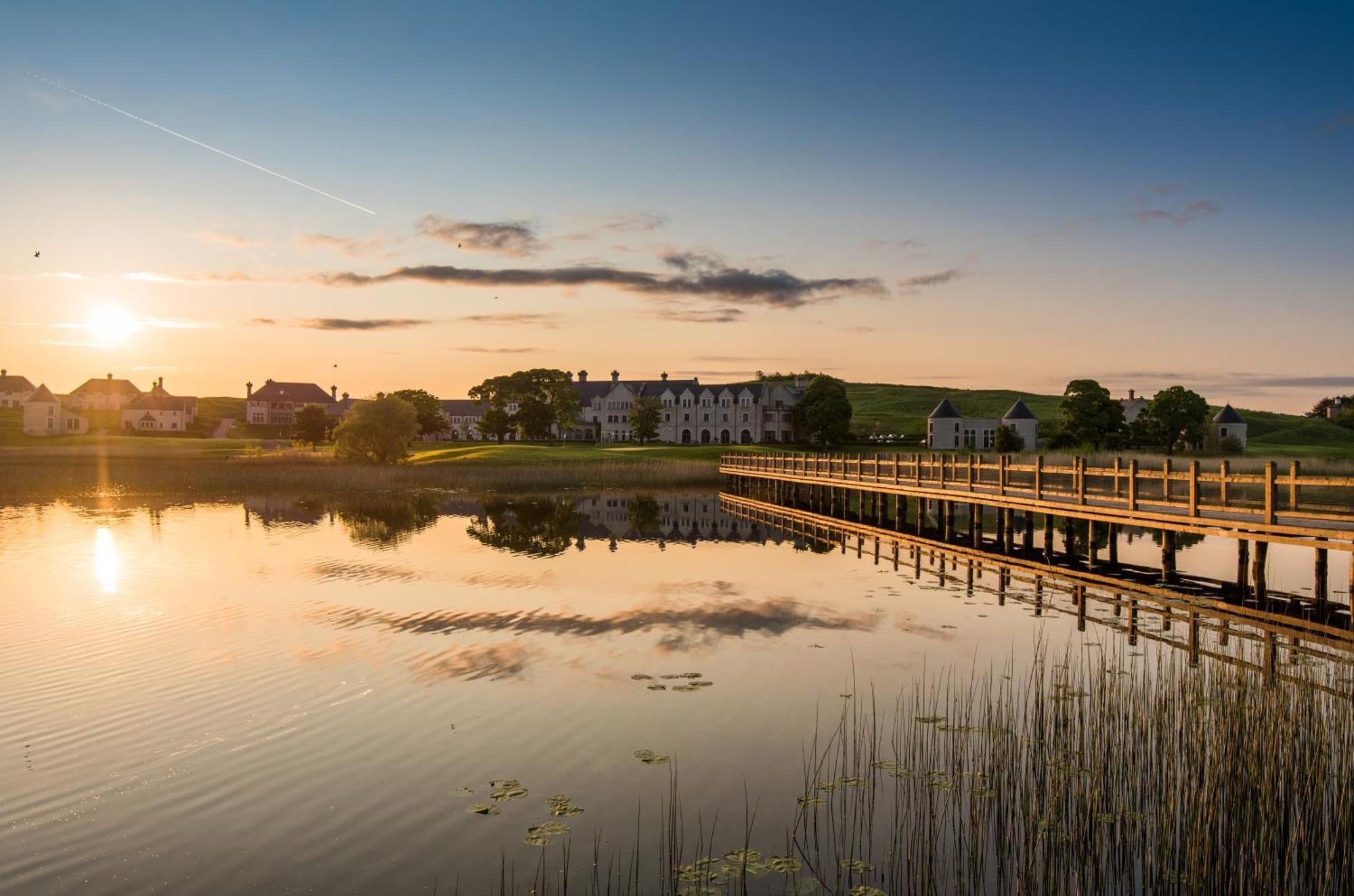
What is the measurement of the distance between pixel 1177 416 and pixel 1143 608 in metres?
74.2

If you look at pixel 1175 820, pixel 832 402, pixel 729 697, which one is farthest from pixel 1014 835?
pixel 832 402

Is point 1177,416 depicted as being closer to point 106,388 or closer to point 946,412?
point 946,412

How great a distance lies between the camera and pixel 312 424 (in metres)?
111

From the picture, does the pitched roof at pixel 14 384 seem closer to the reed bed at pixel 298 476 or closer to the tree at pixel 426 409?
the tree at pixel 426 409

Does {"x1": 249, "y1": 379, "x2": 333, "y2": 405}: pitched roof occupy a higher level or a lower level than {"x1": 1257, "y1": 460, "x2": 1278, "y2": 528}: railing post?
higher

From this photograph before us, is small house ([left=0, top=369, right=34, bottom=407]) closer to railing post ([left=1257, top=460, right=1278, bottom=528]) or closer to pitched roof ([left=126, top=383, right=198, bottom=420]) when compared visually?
pitched roof ([left=126, top=383, right=198, bottom=420])

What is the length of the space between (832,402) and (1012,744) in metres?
105

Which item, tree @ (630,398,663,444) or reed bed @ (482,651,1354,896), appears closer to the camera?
reed bed @ (482,651,1354,896)

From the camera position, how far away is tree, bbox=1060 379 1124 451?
83.8 metres

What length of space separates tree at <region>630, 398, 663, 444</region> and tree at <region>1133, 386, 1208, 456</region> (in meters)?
56.3

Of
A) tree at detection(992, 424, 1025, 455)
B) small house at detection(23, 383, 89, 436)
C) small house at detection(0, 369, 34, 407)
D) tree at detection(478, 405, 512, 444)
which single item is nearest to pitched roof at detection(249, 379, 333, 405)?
small house at detection(23, 383, 89, 436)

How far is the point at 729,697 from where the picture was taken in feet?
44.4

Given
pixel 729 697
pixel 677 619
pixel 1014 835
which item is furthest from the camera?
pixel 677 619

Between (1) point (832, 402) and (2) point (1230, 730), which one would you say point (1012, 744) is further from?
(1) point (832, 402)
